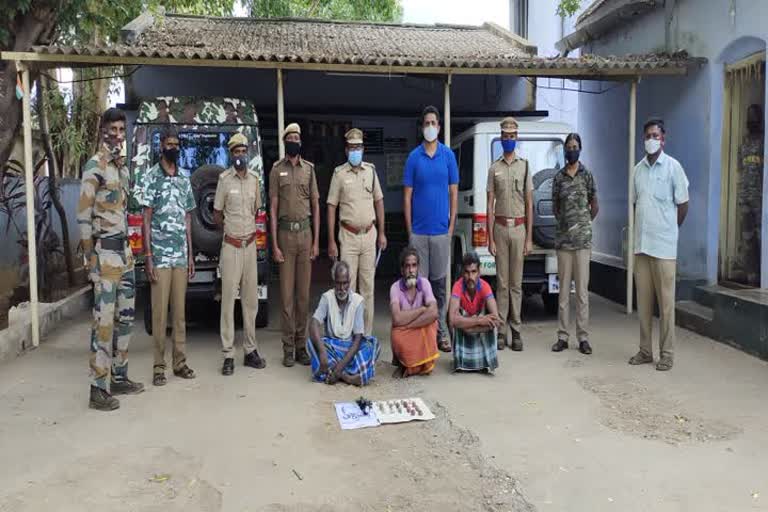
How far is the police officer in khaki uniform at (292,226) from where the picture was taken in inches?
232

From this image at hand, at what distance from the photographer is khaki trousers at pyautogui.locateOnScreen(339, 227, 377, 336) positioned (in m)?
6.00

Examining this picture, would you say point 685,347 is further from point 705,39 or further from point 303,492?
point 303,492

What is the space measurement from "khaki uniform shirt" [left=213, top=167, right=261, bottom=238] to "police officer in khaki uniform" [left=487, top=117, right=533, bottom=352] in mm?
2281

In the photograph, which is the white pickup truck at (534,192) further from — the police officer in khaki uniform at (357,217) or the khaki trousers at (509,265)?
the police officer in khaki uniform at (357,217)

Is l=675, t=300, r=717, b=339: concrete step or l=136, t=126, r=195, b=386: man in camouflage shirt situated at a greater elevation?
l=136, t=126, r=195, b=386: man in camouflage shirt

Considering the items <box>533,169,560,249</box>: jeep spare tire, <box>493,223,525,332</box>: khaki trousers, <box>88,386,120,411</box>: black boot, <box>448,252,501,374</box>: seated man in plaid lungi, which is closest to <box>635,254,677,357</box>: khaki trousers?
<box>493,223,525,332</box>: khaki trousers

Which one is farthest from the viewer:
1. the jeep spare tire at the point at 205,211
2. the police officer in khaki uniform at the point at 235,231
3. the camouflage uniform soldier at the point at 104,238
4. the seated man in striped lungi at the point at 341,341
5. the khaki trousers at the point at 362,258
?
the jeep spare tire at the point at 205,211

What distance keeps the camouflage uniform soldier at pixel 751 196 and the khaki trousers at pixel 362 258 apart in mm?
4245

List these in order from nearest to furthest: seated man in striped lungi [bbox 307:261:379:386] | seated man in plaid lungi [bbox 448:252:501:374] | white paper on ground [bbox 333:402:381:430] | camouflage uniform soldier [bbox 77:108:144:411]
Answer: white paper on ground [bbox 333:402:381:430], camouflage uniform soldier [bbox 77:108:144:411], seated man in striped lungi [bbox 307:261:379:386], seated man in plaid lungi [bbox 448:252:501:374]

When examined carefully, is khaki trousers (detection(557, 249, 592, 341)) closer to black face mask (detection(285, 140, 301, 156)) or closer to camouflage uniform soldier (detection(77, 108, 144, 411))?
black face mask (detection(285, 140, 301, 156))

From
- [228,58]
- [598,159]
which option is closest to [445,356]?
[228,58]

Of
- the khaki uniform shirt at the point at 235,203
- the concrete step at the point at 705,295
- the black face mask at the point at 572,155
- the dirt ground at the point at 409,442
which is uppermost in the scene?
the black face mask at the point at 572,155

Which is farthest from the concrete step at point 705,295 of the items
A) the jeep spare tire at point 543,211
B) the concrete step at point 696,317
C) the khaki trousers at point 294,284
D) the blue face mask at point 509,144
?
the khaki trousers at point 294,284

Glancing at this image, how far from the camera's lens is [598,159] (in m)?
10.6
